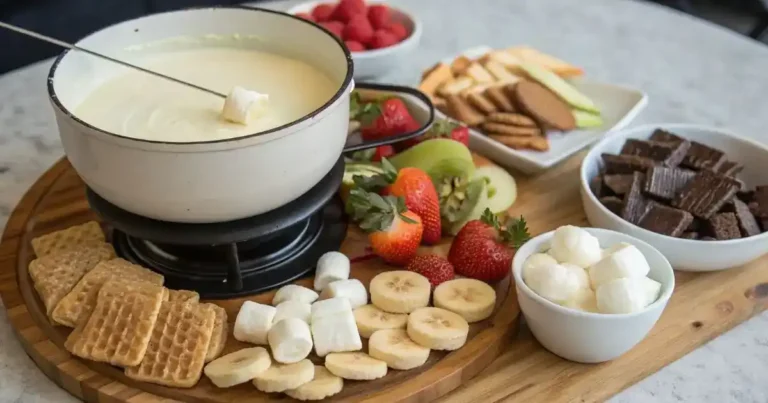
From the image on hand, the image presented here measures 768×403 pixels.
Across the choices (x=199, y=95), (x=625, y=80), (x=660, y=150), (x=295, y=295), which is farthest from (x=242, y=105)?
(x=625, y=80)

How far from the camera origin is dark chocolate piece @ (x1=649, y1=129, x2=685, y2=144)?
1404 millimetres

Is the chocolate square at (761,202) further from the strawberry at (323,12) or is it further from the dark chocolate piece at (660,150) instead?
the strawberry at (323,12)

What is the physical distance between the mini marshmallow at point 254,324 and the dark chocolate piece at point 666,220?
22.0 inches

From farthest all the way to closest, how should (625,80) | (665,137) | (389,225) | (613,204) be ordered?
(625,80), (665,137), (613,204), (389,225)

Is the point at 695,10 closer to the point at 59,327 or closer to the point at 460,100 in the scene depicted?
the point at 460,100

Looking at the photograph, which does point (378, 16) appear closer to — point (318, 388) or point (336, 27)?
point (336, 27)

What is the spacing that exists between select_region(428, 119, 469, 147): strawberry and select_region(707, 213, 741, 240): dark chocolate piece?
424mm

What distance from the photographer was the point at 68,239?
4.05 feet

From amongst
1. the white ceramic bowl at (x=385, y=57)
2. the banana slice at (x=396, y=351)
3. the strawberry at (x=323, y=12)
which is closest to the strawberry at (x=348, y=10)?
the strawberry at (x=323, y=12)

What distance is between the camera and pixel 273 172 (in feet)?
3.37

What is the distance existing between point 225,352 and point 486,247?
0.38 meters

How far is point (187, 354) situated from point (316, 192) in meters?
0.28

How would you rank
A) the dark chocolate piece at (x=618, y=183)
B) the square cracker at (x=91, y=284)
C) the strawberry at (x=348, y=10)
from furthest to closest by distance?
the strawberry at (x=348, y=10) → the dark chocolate piece at (x=618, y=183) → the square cracker at (x=91, y=284)

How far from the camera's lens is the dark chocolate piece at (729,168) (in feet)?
4.39
